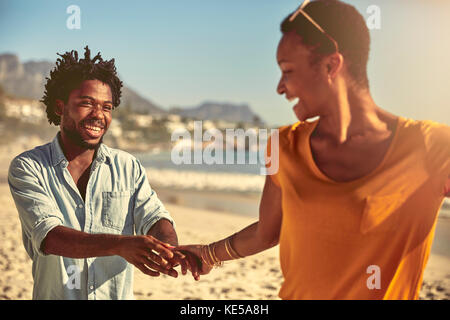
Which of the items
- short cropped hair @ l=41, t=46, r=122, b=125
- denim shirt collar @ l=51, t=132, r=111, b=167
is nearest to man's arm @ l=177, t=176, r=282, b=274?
denim shirt collar @ l=51, t=132, r=111, b=167

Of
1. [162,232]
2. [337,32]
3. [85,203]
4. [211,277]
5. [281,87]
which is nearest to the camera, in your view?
[337,32]

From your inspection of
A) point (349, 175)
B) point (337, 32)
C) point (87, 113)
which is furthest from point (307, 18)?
point (87, 113)

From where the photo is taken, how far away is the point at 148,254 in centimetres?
218

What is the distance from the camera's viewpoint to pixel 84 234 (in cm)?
204

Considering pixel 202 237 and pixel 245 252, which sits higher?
pixel 245 252

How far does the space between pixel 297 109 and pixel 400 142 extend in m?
0.35

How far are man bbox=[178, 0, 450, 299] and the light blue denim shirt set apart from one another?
1067 mm

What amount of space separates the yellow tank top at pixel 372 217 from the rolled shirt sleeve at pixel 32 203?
116cm

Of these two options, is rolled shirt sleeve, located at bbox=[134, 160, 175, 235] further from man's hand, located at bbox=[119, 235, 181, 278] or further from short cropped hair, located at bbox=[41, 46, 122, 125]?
short cropped hair, located at bbox=[41, 46, 122, 125]

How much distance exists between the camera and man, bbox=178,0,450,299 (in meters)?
1.41

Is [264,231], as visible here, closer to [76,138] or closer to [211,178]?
[76,138]

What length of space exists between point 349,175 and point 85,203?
1339 mm
